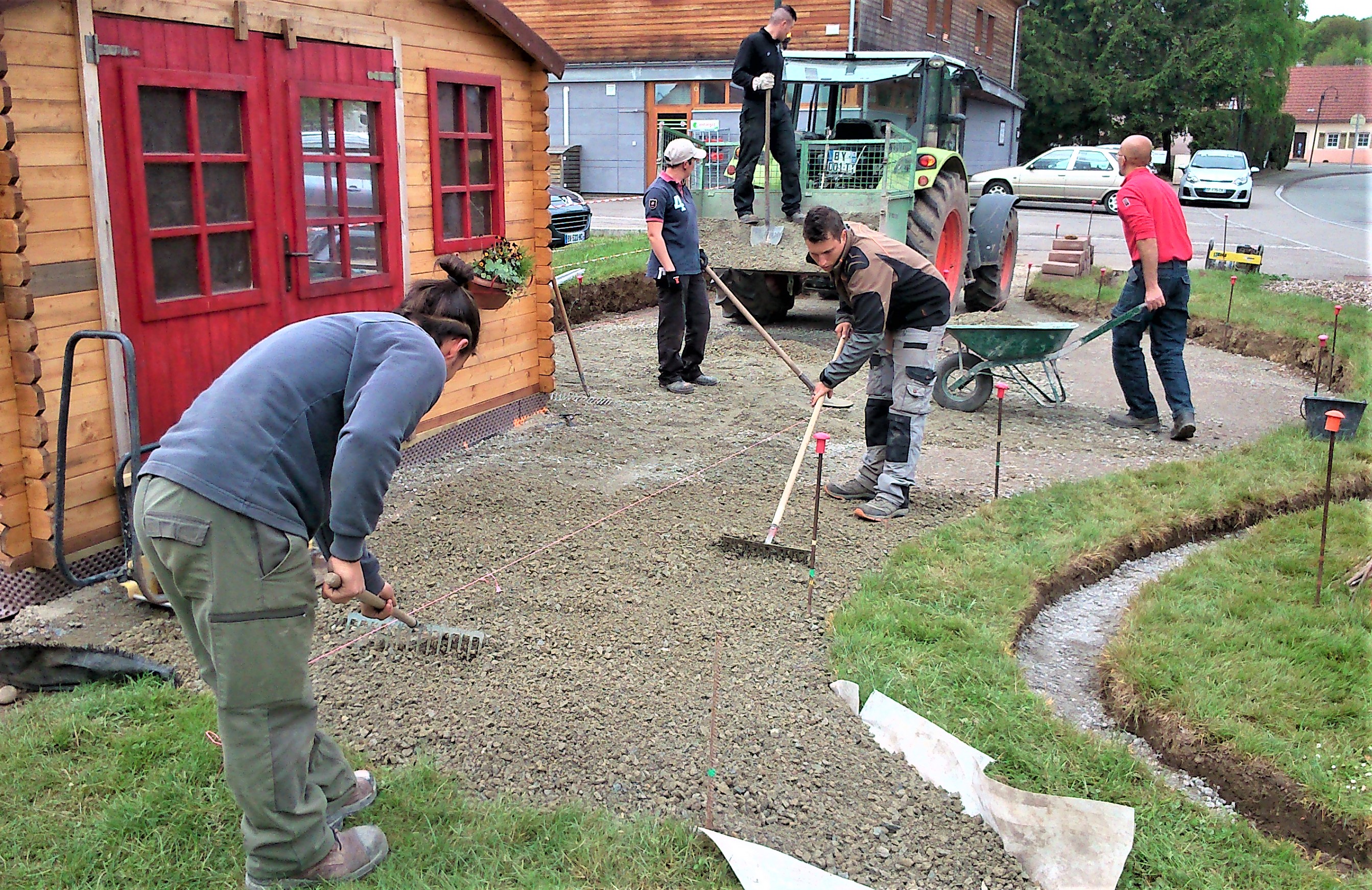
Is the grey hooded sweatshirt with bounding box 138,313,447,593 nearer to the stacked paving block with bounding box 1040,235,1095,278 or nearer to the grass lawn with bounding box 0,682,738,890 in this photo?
the grass lawn with bounding box 0,682,738,890

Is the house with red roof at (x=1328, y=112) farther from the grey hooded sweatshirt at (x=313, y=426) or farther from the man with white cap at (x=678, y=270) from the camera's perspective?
the grey hooded sweatshirt at (x=313, y=426)

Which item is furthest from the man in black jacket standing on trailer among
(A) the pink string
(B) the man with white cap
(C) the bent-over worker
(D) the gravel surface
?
(C) the bent-over worker

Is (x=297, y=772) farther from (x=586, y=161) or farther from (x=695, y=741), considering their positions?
(x=586, y=161)

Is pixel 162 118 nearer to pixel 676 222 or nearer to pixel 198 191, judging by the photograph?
pixel 198 191

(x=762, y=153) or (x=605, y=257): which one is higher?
(x=762, y=153)

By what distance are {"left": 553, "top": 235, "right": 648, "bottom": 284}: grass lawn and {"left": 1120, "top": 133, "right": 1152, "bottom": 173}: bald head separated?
18.2 feet

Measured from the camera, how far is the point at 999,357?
7.62 meters

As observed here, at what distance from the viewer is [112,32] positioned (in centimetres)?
462

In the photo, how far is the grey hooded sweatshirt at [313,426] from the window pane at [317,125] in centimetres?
352

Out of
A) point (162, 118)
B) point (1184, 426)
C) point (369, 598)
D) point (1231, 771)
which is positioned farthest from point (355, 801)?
point (1184, 426)

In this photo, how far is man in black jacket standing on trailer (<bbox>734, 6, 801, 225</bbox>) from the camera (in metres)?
8.61

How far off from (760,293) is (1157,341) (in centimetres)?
455

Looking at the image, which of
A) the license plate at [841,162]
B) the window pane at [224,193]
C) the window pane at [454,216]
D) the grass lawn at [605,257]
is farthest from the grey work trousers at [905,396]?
the grass lawn at [605,257]

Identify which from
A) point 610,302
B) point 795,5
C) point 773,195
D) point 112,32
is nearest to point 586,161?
point 795,5
